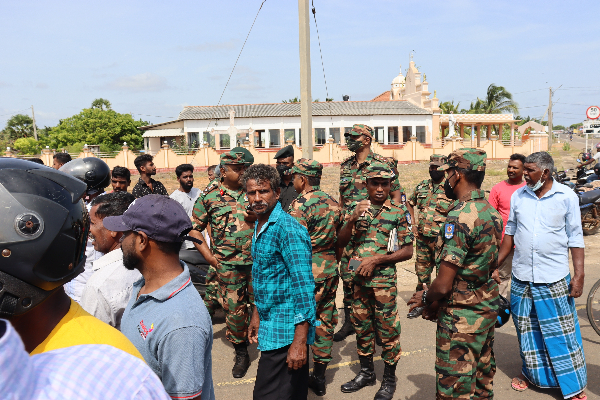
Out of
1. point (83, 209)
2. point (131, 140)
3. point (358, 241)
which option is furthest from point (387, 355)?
point (131, 140)

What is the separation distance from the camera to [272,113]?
35719 mm

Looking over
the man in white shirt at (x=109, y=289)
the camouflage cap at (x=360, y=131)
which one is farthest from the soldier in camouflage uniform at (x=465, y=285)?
the camouflage cap at (x=360, y=131)

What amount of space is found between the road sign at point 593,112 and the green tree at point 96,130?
3484 centimetres

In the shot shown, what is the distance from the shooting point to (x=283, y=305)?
2.81 m

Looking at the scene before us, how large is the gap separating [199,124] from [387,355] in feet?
109

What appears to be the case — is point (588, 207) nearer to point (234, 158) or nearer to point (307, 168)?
point (307, 168)

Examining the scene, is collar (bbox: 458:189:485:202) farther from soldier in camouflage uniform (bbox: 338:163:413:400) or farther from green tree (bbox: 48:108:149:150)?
green tree (bbox: 48:108:149:150)

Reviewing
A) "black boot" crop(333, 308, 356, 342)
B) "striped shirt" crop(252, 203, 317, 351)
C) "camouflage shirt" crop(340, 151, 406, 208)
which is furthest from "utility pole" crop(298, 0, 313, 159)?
"striped shirt" crop(252, 203, 317, 351)

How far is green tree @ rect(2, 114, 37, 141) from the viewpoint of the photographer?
5169cm

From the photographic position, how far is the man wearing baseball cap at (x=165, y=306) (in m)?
1.76

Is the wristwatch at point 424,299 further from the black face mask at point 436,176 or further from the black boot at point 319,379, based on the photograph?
the black face mask at point 436,176

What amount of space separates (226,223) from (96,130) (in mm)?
40991

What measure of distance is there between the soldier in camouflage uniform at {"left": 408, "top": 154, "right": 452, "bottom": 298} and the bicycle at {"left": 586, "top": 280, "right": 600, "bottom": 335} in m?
1.80

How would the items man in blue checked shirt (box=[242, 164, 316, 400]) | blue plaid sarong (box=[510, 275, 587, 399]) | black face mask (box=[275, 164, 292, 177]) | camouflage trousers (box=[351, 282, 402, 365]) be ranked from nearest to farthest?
man in blue checked shirt (box=[242, 164, 316, 400]) < blue plaid sarong (box=[510, 275, 587, 399]) < camouflage trousers (box=[351, 282, 402, 365]) < black face mask (box=[275, 164, 292, 177])
